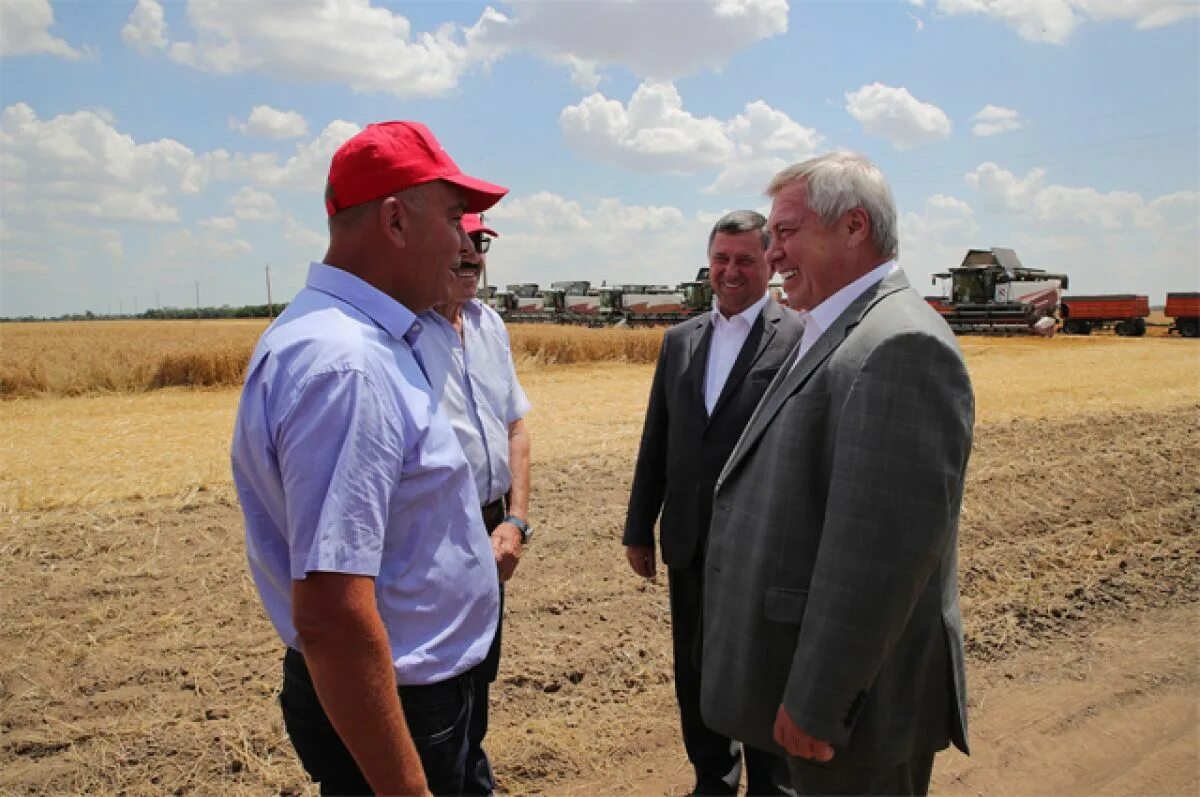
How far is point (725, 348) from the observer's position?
11.1ft

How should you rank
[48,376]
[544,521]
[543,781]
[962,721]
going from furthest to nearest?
[48,376] < [544,521] < [543,781] < [962,721]

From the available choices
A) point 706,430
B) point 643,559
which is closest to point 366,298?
point 706,430

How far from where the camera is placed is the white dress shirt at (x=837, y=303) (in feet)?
6.86

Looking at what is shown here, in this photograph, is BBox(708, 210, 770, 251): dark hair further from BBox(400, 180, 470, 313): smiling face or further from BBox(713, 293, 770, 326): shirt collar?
BBox(400, 180, 470, 313): smiling face

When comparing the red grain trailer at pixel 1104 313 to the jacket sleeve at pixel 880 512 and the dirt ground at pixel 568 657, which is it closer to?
the dirt ground at pixel 568 657

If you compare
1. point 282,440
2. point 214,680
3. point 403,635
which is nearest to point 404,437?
point 282,440

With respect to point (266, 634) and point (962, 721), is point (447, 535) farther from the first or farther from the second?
point (266, 634)

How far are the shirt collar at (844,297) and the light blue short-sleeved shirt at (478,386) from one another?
111 cm

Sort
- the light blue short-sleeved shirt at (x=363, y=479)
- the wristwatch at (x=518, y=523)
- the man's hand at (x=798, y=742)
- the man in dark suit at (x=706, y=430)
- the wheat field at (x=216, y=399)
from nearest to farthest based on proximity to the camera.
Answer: the light blue short-sleeved shirt at (x=363, y=479), the man's hand at (x=798, y=742), the wristwatch at (x=518, y=523), the man in dark suit at (x=706, y=430), the wheat field at (x=216, y=399)

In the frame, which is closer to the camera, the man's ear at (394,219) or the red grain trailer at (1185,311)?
the man's ear at (394,219)

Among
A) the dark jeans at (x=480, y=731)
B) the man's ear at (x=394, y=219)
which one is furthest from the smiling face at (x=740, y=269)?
the man's ear at (x=394, y=219)

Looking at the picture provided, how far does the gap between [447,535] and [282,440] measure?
16.1 inches

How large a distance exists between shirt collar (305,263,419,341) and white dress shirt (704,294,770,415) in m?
1.84

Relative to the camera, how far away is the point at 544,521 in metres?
6.21
